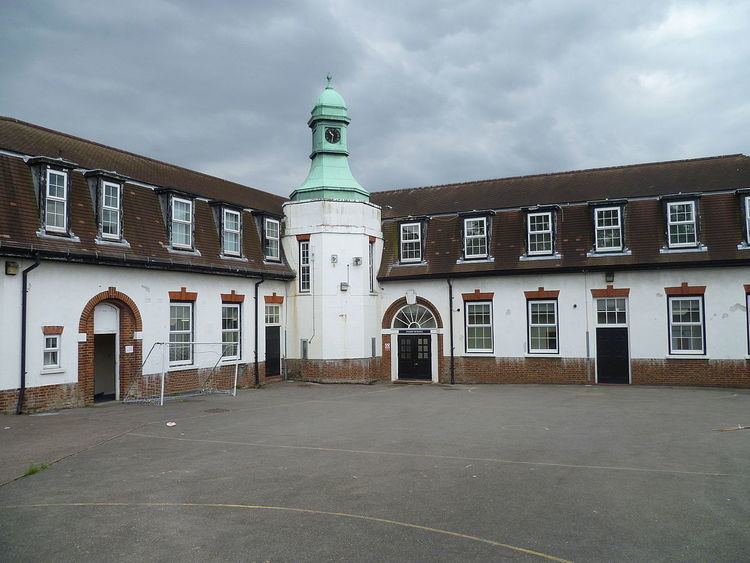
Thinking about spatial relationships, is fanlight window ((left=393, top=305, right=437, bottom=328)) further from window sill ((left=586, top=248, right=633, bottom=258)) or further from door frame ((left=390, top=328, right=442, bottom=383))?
window sill ((left=586, top=248, right=633, bottom=258))

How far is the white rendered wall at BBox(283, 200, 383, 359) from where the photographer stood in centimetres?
2385

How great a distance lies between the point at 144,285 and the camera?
18.2m

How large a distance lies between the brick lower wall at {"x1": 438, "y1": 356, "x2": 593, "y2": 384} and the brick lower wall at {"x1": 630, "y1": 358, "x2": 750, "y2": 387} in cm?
199

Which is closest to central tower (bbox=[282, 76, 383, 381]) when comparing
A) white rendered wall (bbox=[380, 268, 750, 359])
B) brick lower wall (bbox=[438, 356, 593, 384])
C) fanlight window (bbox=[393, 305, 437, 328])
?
fanlight window (bbox=[393, 305, 437, 328])

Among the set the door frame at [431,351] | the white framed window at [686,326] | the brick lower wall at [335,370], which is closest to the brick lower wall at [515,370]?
the door frame at [431,351]

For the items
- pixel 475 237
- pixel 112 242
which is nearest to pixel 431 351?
pixel 475 237

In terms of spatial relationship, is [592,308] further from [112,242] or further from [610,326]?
[112,242]

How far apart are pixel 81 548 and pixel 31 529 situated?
0.98 m

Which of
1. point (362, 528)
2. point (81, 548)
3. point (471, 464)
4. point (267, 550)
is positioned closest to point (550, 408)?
point (471, 464)

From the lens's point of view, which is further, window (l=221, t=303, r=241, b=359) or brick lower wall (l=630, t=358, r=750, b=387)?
window (l=221, t=303, r=241, b=359)

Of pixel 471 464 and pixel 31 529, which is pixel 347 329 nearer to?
pixel 471 464

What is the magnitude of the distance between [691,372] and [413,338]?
10.3m

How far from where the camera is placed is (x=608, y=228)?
22.3 meters

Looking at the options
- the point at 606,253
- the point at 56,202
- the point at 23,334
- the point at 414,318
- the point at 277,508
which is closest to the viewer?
the point at 277,508
